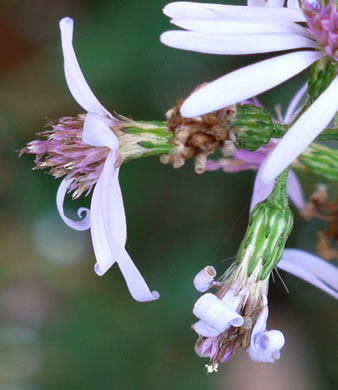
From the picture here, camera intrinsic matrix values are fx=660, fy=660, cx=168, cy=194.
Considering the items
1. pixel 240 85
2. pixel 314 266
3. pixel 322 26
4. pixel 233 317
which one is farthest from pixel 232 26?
pixel 314 266

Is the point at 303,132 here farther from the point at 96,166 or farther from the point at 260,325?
the point at 96,166

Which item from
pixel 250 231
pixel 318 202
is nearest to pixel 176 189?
pixel 318 202

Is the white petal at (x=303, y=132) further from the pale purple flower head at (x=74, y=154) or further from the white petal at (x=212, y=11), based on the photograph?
the pale purple flower head at (x=74, y=154)

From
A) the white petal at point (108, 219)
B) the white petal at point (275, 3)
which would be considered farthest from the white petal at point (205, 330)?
the white petal at point (275, 3)

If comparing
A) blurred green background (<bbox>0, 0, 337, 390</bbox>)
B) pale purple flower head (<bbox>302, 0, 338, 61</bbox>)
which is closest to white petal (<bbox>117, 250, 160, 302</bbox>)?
pale purple flower head (<bbox>302, 0, 338, 61</bbox>)

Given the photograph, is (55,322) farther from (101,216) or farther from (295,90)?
(101,216)

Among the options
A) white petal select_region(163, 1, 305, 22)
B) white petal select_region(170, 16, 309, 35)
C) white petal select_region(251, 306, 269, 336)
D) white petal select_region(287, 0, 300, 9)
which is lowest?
white petal select_region(251, 306, 269, 336)

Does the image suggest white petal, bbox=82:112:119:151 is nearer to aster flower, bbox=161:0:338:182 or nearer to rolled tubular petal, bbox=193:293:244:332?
aster flower, bbox=161:0:338:182
